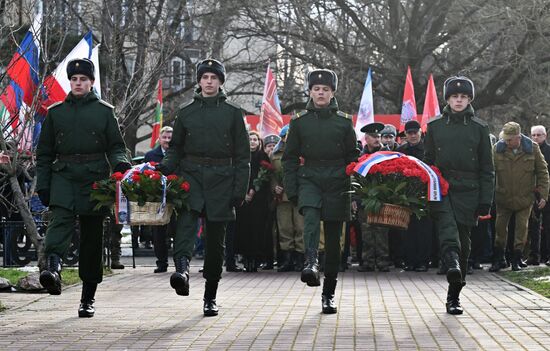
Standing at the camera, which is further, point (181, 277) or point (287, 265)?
point (287, 265)

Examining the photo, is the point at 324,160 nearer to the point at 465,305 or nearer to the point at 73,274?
the point at 465,305

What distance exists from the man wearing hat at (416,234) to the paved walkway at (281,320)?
8.84ft

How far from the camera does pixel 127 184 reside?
10.1m

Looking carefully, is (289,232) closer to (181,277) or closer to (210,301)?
(210,301)

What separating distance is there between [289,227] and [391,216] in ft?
22.5

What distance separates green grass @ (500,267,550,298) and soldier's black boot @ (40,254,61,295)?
201 inches

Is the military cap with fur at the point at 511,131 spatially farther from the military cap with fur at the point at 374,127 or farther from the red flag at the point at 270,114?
the red flag at the point at 270,114

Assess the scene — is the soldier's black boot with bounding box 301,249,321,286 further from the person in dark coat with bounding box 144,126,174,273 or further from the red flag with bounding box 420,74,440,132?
the red flag with bounding box 420,74,440,132

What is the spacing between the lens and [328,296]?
422 inches

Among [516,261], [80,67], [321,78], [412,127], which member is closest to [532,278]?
[516,261]

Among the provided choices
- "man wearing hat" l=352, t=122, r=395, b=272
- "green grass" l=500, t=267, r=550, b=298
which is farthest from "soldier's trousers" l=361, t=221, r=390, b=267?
"green grass" l=500, t=267, r=550, b=298

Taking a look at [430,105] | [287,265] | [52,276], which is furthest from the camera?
[430,105]

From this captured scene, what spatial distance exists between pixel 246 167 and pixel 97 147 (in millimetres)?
1258

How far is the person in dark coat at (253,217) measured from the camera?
17.2 meters
